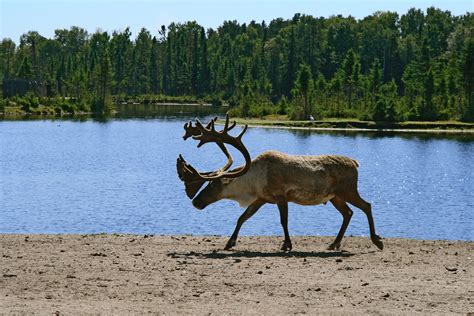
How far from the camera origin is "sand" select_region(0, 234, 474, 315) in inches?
466

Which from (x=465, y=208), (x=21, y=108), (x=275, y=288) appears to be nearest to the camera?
(x=275, y=288)

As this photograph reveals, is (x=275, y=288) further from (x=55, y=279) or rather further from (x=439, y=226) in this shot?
(x=439, y=226)

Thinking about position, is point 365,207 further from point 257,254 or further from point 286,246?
point 257,254

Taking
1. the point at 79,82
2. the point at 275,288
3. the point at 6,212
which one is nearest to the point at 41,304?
the point at 275,288

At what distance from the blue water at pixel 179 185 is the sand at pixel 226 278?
999 cm

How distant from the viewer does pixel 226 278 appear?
13.9m

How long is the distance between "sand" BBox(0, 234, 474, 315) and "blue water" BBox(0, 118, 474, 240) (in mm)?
9991

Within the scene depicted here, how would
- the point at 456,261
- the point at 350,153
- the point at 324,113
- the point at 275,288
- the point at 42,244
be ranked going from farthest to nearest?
the point at 324,113, the point at 350,153, the point at 42,244, the point at 456,261, the point at 275,288

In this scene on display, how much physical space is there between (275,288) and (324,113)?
104139 millimetres

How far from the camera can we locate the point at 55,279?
13.5m

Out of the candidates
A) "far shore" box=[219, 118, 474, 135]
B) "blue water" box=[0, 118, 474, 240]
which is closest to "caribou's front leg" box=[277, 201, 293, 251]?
"blue water" box=[0, 118, 474, 240]

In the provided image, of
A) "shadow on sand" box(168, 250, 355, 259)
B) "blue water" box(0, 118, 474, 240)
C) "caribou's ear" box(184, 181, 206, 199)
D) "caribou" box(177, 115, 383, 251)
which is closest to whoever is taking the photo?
"shadow on sand" box(168, 250, 355, 259)

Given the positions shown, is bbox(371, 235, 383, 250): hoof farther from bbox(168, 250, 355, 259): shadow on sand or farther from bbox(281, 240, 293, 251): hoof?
bbox(281, 240, 293, 251): hoof

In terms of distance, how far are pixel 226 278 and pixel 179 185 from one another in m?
31.8
